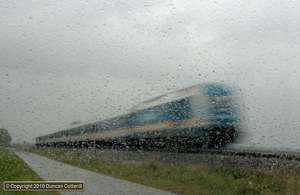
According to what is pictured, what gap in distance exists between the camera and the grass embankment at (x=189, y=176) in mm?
5871

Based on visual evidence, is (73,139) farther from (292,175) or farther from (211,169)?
(292,175)

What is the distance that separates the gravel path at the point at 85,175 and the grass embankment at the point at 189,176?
81 mm

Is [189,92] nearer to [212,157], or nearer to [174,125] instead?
[174,125]

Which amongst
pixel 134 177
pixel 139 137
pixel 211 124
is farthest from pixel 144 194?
pixel 211 124

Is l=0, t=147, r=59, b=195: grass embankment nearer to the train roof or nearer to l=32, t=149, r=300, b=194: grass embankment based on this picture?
l=32, t=149, r=300, b=194: grass embankment

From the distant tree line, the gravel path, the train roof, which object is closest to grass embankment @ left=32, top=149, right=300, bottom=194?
the gravel path

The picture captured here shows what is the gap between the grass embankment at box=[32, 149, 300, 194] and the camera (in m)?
5.87

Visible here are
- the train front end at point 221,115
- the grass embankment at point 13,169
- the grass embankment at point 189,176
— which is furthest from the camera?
the grass embankment at point 189,176

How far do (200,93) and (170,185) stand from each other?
5.51ft

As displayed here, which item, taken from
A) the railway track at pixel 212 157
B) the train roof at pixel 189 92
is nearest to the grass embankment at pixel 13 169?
the railway track at pixel 212 157

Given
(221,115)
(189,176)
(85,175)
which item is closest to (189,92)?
(221,115)

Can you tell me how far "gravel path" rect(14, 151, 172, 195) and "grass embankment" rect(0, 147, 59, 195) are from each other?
0.07 metres

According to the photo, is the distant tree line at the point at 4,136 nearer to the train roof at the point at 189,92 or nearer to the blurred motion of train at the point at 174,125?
the blurred motion of train at the point at 174,125

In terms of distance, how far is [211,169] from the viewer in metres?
7.71
